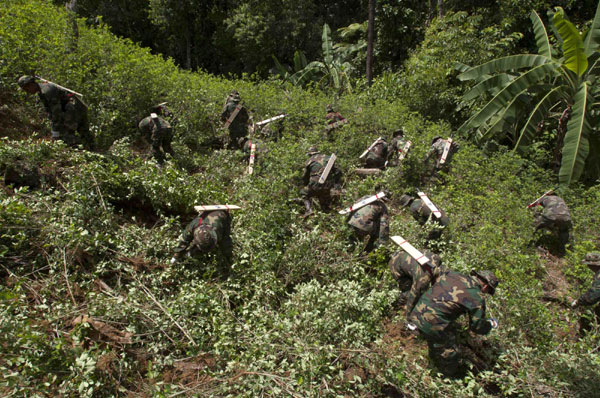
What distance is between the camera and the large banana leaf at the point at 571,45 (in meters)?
6.84

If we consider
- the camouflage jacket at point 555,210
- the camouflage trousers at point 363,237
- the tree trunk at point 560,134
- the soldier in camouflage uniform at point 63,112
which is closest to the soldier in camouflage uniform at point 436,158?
the camouflage jacket at point 555,210

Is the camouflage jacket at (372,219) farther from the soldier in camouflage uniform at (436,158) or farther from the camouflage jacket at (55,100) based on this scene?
the camouflage jacket at (55,100)

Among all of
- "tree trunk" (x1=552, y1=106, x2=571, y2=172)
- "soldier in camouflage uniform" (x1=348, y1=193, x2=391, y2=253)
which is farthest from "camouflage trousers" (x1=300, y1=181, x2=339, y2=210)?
"tree trunk" (x1=552, y1=106, x2=571, y2=172)

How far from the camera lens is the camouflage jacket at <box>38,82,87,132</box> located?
5379 millimetres

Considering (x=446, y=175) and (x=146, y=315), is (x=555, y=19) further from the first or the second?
(x=146, y=315)

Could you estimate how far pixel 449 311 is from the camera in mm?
3365

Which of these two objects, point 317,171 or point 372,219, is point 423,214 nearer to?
point 372,219

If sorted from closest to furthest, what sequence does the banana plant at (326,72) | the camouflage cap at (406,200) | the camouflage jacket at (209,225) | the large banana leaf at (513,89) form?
Answer: the camouflage jacket at (209,225)
the camouflage cap at (406,200)
the large banana leaf at (513,89)
the banana plant at (326,72)

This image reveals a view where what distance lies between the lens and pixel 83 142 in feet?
19.5

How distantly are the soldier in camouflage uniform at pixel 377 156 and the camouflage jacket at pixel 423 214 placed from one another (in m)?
1.64

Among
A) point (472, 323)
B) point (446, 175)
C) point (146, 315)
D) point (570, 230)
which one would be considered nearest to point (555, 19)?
point (446, 175)

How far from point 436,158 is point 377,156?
4.23 ft

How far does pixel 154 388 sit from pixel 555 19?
9.27 meters

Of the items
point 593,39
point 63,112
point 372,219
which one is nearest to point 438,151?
point 372,219
